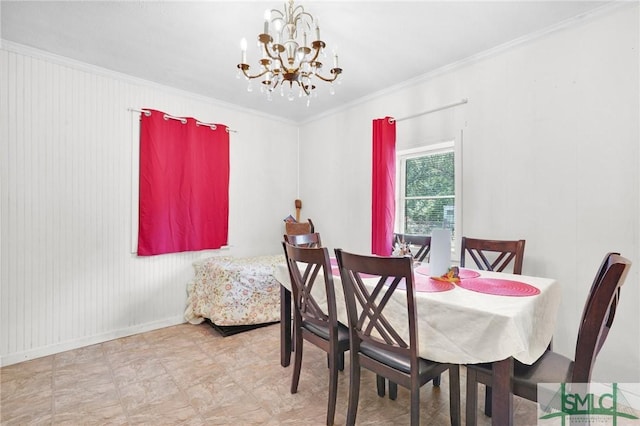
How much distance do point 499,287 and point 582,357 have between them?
48cm

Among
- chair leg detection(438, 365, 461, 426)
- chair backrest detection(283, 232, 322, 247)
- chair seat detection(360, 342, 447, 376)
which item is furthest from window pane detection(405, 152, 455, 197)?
chair seat detection(360, 342, 447, 376)

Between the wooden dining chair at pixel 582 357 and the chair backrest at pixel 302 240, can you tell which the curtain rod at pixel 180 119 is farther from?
the wooden dining chair at pixel 582 357

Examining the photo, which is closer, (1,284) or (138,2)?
(138,2)

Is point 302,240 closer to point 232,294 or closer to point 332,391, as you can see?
point 232,294

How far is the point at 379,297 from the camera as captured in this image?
1.65 metres

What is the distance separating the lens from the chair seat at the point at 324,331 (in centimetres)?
181

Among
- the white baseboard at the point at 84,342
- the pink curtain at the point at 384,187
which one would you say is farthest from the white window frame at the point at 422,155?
the white baseboard at the point at 84,342

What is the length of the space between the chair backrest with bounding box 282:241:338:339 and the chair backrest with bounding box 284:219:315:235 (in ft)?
6.19

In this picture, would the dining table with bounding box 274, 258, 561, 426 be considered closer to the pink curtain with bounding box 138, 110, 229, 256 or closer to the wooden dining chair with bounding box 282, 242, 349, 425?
the wooden dining chair with bounding box 282, 242, 349, 425

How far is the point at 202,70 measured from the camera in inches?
116

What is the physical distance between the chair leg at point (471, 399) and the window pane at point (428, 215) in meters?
1.67

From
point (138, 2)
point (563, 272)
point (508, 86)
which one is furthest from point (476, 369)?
point (138, 2)

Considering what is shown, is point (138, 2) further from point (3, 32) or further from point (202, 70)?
point (3, 32)

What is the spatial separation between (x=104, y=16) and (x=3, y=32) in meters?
0.91
